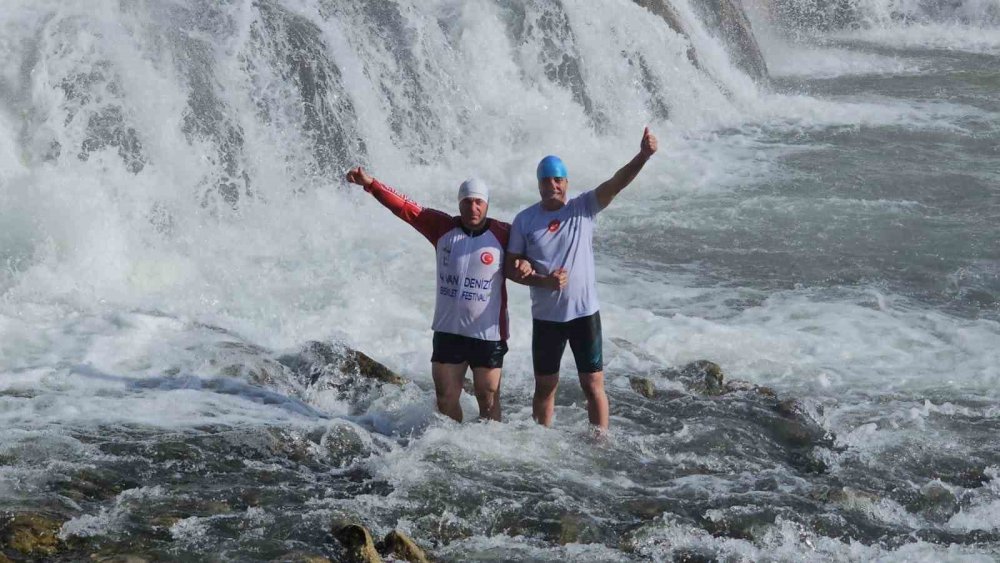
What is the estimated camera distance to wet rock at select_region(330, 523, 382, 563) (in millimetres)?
5438

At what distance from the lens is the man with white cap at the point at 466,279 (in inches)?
251


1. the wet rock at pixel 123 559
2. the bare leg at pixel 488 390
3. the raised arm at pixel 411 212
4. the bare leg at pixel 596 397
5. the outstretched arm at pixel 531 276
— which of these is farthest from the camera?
the bare leg at pixel 596 397

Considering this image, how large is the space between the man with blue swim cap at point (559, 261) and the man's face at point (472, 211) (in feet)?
0.60

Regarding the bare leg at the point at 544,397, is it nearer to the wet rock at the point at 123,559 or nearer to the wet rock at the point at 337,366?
the wet rock at the point at 337,366

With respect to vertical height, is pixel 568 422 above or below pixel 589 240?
below

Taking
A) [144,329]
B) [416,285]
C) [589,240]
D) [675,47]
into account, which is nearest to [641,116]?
[675,47]

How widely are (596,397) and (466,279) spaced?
102cm

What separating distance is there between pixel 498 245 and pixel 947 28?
24.1 metres

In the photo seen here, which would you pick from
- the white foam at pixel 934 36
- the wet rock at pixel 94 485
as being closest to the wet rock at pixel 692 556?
the wet rock at pixel 94 485

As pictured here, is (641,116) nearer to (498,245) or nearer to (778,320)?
(778,320)

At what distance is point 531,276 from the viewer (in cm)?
629

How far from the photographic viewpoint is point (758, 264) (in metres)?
11.5

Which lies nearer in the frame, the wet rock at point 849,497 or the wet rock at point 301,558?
the wet rock at point 301,558

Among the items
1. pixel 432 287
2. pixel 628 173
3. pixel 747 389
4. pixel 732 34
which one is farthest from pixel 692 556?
pixel 732 34
